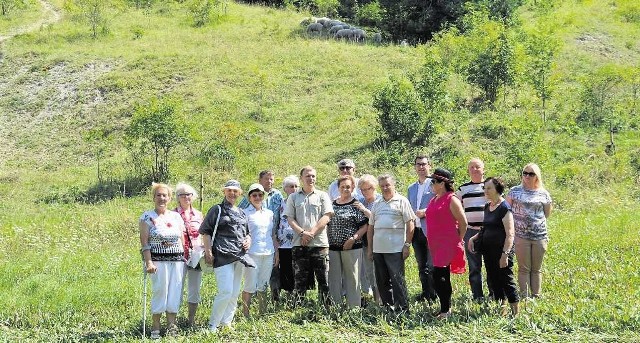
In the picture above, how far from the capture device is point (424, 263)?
654 centimetres

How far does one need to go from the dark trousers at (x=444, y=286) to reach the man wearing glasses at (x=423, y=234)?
0.54 meters

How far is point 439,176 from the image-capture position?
582cm

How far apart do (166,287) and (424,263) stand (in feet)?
8.48

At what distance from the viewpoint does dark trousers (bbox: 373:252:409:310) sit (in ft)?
19.6

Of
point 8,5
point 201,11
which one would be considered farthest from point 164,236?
point 8,5

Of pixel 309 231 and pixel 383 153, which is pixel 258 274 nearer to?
pixel 309 231


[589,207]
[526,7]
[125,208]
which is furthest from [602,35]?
[125,208]

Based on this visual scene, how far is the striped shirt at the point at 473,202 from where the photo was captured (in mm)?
6301

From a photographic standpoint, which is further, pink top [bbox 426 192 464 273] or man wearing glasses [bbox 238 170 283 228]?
man wearing glasses [bbox 238 170 283 228]

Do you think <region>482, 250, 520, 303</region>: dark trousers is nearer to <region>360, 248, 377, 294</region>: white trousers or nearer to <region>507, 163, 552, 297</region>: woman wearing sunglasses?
<region>507, 163, 552, 297</region>: woman wearing sunglasses

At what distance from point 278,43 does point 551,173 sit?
15.5m

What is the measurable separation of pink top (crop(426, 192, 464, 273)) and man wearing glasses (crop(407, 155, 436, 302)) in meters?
0.54

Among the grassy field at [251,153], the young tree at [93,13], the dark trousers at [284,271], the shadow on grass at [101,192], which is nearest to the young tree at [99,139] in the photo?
the grassy field at [251,153]

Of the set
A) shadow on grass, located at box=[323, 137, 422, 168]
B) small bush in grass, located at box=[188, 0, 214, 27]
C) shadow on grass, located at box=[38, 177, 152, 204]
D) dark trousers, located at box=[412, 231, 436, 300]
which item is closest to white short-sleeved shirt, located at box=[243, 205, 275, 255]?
dark trousers, located at box=[412, 231, 436, 300]
